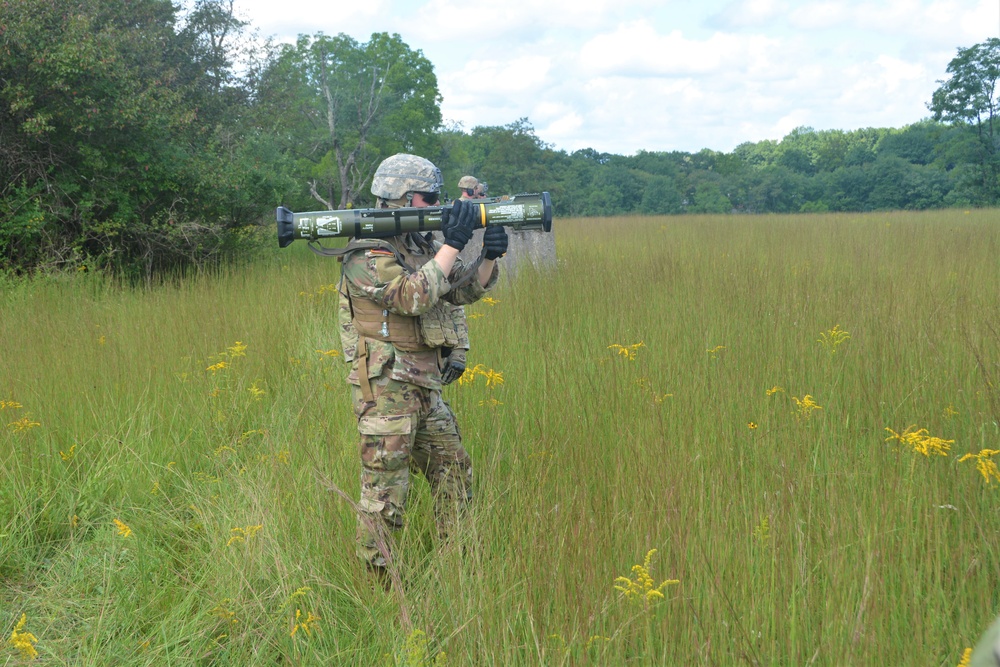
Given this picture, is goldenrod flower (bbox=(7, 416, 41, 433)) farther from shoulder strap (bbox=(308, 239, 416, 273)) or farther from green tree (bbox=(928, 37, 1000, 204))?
green tree (bbox=(928, 37, 1000, 204))

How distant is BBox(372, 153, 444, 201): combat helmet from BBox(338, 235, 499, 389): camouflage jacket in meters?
0.19

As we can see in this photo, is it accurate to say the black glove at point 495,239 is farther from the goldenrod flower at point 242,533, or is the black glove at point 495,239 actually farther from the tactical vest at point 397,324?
the goldenrod flower at point 242,533

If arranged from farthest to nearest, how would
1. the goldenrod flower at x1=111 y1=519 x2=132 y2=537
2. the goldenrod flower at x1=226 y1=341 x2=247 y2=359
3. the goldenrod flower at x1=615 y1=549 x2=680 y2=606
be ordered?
the goldenrod flower at x1=226 y1=341 x2=247 y2=359
the goldenrod flower at x1=111 y1=519 x2=132 y2=537
the goldenrod flower at x1=615 y1=549 x2=680 y2=606

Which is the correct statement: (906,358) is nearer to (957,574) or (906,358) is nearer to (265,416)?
(957,574)

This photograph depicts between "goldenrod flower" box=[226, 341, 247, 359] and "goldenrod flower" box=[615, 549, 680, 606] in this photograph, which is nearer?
"goldenrod flower" box=[615, 549, 680, 606]

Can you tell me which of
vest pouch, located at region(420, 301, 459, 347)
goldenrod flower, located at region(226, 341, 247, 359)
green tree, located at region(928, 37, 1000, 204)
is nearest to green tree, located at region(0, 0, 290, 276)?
goldenrod flower, located at region(226, 341, 247, 359)

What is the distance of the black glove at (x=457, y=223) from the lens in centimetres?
307

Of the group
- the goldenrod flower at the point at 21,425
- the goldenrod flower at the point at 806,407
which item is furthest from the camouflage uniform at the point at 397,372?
the goldenrod flower at the point at 21,425

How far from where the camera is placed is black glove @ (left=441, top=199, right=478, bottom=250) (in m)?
3.07

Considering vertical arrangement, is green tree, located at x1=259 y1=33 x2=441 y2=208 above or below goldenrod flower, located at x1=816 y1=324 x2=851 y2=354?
above

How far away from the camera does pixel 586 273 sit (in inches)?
358

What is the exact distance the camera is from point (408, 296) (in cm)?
306

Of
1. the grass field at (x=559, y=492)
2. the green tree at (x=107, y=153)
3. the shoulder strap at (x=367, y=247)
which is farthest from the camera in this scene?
the green tree at (x=107, y=153)

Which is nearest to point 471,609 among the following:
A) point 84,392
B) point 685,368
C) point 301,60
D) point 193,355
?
A: point 685,368
